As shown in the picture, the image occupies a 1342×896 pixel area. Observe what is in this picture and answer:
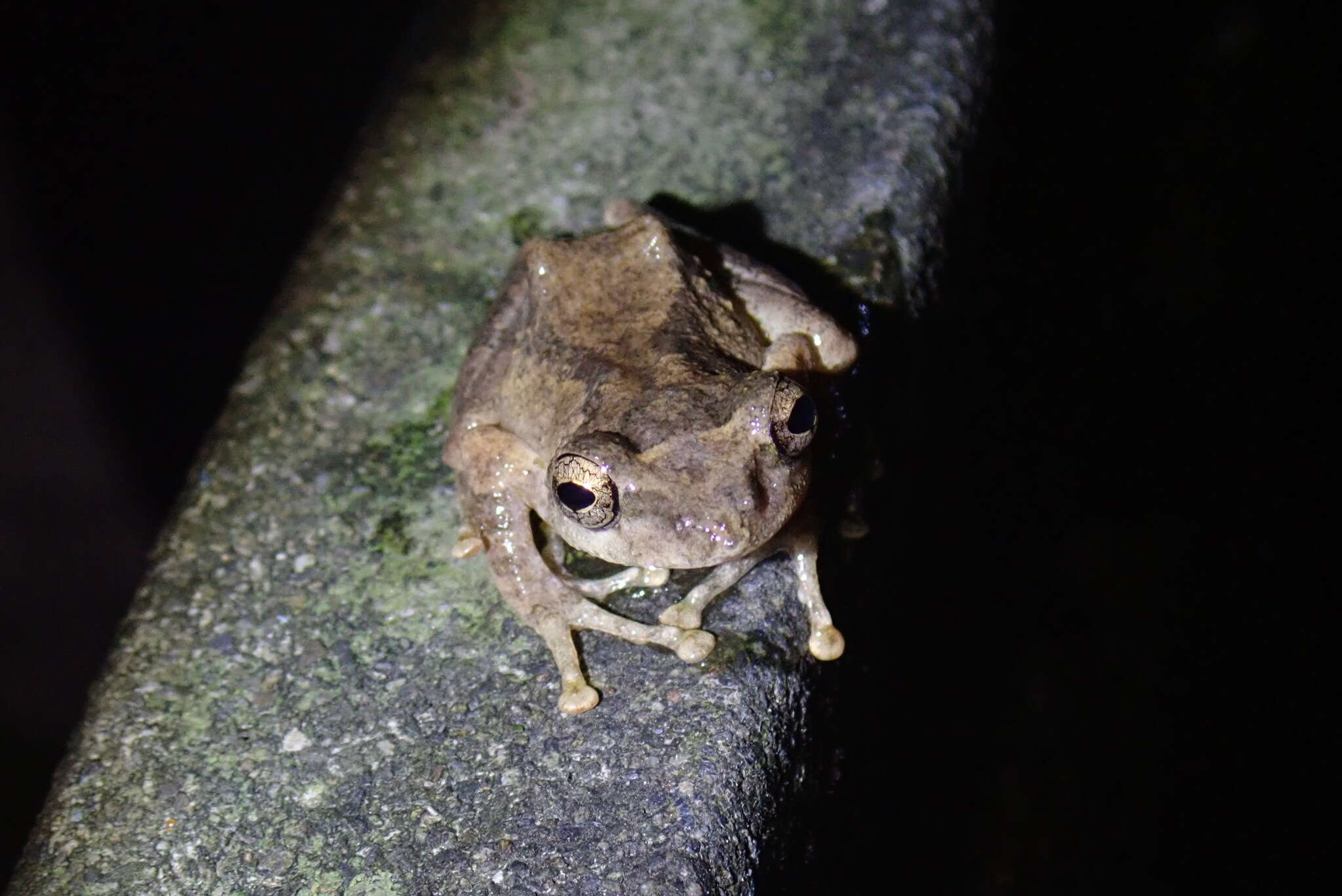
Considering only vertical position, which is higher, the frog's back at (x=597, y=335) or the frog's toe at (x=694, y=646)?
the frog's back at (x=597, y=335)

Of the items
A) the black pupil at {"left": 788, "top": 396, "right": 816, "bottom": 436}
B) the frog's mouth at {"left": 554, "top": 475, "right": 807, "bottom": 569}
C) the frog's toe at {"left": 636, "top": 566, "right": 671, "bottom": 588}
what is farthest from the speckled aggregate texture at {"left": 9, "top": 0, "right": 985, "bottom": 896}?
the black pupil at {"left": 788, "top": 396, "right": 816, "bottom": 436}

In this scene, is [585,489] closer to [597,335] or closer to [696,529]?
[696,529]

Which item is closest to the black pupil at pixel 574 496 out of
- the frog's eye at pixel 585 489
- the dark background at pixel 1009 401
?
the frog's eye at pixel 585 489

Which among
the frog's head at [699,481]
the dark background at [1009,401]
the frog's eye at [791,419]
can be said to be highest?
the frog's eye at [791,419]

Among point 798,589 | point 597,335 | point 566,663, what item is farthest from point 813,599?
point 597,335

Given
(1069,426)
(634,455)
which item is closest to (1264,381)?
(1069,426)

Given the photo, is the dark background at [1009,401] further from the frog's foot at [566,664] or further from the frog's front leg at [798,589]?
the frog's foot at [566,664]
